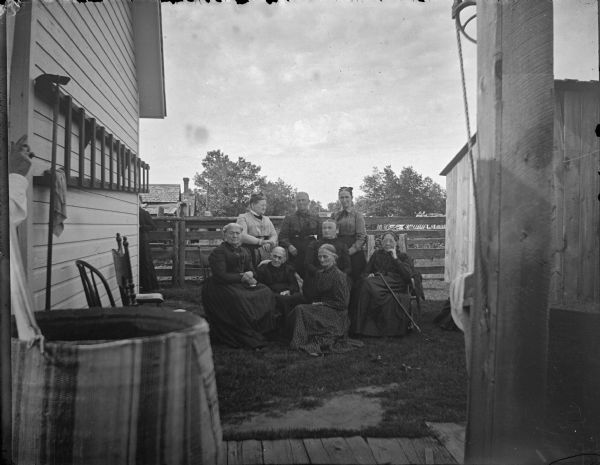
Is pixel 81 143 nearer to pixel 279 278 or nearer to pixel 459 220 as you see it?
pixel 279 278

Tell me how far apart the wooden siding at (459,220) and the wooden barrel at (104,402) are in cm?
715

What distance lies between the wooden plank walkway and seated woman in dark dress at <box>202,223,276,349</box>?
263 cm

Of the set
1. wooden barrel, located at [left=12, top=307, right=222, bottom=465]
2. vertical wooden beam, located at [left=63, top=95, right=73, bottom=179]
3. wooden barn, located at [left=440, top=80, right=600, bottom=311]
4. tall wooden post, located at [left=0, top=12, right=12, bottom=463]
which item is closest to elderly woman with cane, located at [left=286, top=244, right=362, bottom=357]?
wooden barn, located at [left=440, top=80, right=600, bottom=311]

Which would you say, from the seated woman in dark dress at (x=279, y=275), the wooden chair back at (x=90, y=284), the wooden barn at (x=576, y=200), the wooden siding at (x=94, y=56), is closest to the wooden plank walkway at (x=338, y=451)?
the wooden chair back at (x=90, y=284)

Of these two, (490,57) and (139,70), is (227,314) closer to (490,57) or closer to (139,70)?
(490,57)

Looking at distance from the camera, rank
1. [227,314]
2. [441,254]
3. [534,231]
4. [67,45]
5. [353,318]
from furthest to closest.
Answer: [441,254] < [353,318] < [227,314] < [67,45] < [534,231]

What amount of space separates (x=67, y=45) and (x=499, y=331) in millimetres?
3985

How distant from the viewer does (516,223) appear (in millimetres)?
1649

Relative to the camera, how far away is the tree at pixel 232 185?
171 feet

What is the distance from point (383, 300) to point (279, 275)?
1368 millimetres

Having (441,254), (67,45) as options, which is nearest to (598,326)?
(67,45)

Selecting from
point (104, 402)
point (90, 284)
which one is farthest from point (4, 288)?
point (90, 284)

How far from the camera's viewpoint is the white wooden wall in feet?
10.6

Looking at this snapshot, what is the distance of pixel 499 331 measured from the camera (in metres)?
1.68
